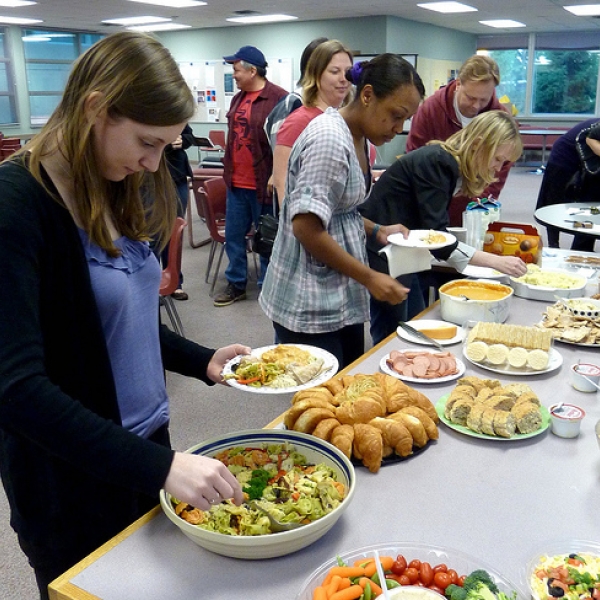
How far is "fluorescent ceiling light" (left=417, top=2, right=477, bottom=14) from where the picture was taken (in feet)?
29.6

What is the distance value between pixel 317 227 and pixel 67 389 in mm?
837

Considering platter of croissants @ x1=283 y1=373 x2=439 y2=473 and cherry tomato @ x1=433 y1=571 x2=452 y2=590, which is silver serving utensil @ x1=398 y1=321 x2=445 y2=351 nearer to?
platter of croissants @ x1=283 y1=373 x2=439 y2=473

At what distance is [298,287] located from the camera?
176cm

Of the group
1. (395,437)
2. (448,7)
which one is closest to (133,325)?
(395,437)

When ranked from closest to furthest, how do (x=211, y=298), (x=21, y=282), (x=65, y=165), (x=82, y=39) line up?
(x=21, y=282) < (x=65, y=165) < (x=211, y=298) < (x=82, y=39)

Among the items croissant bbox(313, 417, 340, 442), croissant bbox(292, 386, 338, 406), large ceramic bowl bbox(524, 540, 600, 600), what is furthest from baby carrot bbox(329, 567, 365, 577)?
croissant bbox(292, 386, 338, 406)

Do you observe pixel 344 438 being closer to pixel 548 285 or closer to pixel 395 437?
pixel 395 437

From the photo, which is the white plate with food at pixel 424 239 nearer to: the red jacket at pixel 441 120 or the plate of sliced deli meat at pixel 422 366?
the plate of sliced deli meat at pixel 422 366

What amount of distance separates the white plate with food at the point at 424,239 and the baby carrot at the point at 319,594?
120cm

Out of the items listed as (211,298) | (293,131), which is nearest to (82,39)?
(211,298)

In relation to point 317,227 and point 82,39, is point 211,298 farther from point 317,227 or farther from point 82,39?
point 82,39

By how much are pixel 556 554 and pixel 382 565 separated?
0.24m

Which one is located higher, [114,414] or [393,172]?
[393,172]

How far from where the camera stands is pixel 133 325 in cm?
108
